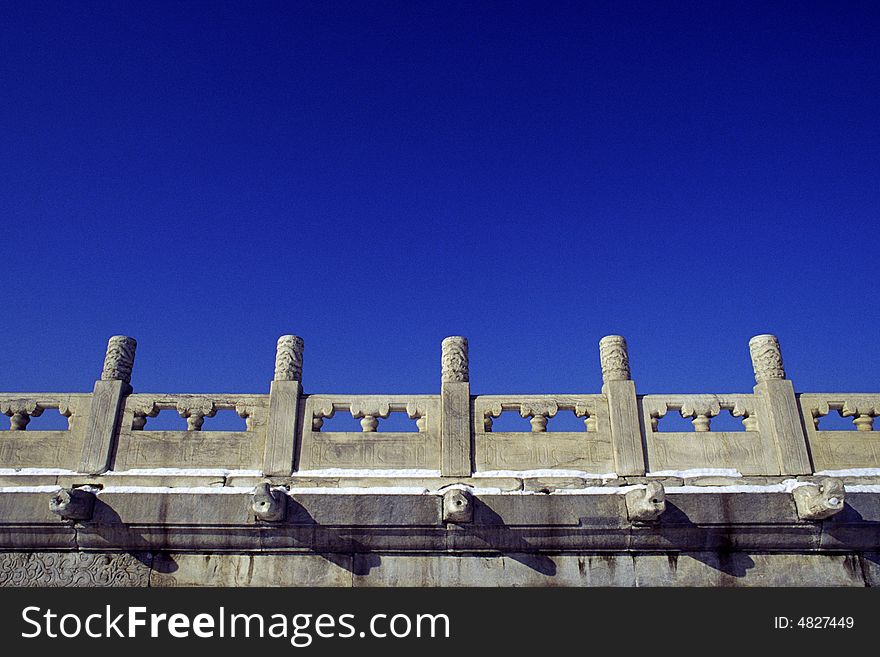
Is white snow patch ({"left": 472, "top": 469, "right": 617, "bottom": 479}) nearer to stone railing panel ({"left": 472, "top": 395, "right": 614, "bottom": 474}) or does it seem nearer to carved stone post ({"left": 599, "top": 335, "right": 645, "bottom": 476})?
stone railing panel ({"left": 472, "top": 395, "right": 614, "bottom": 474})

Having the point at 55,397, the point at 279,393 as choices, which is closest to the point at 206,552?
the point at 279,393

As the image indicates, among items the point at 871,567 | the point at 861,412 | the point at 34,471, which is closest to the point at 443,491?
the point at 871,567

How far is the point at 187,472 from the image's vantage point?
7.96 metres

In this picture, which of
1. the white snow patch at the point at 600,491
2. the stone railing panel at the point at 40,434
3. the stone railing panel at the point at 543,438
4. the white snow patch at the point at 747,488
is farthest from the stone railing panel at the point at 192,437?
the white snow patch at the point at 747,488

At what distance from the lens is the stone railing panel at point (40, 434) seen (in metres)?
8.12

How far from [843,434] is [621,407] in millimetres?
2864

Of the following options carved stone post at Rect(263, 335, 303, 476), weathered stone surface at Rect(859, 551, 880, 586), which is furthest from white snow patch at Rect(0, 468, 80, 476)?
weathered stone surface at Rect(859, 551, 880, 586)

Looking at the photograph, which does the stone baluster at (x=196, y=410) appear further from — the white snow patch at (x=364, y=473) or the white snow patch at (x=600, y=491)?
the white snow patch at (x=600, y=491)

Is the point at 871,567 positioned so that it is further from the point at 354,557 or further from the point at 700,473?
the point at 354,557

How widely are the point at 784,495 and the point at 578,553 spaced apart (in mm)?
2373

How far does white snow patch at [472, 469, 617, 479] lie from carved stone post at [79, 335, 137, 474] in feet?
15.4

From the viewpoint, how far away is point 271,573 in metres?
7.14

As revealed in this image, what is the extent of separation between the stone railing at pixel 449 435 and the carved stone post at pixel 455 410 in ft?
0.05
